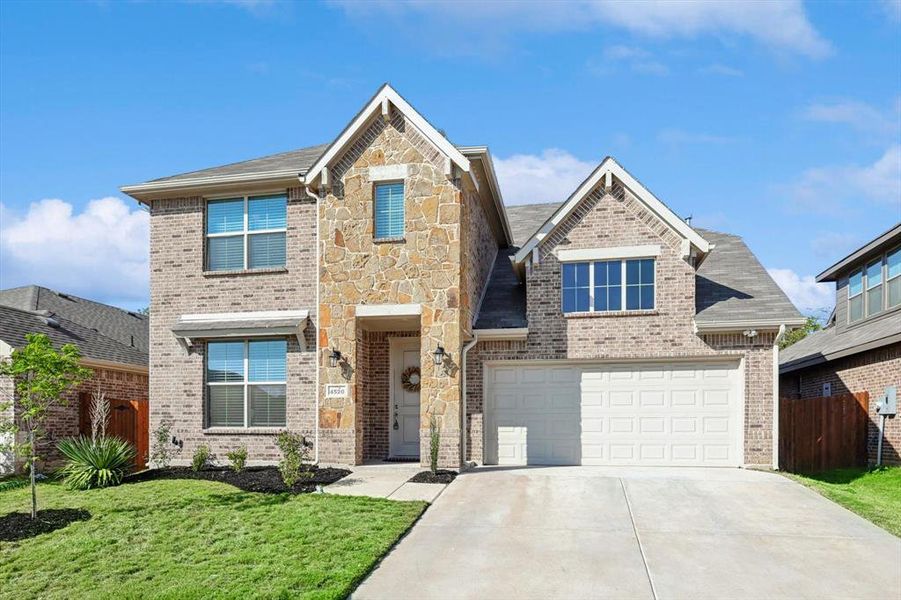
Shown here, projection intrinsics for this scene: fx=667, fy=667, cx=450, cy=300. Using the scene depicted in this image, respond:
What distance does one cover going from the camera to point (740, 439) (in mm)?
13531

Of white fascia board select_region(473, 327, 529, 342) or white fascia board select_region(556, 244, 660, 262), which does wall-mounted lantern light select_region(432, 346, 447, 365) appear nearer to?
A: white fascia board select_region(473, 327, 529, 342)

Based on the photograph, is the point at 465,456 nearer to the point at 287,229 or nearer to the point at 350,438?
the point at 350,438

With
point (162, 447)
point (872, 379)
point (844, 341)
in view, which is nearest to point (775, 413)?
point (872, 379)

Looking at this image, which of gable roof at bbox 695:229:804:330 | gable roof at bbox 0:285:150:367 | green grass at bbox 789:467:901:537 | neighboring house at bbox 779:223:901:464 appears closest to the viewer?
green grass at bbox 789:467:901:537

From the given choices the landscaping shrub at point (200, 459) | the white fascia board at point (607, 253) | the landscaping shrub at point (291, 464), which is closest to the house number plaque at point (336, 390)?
the landscaping shrub at point (291, 464)

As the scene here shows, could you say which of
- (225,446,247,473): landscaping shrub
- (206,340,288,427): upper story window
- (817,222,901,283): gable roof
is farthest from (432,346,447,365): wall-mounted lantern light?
(817,222,901,283): gable roof

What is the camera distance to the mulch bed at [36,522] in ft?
29.9

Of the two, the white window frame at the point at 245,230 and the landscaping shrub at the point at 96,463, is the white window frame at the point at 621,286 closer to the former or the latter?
the white window frame at the point at 245,230

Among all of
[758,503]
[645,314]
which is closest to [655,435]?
[645,314]

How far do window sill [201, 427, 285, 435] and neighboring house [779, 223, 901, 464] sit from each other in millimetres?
13080

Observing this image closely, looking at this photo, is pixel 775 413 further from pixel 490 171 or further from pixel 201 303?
pixel 201 303

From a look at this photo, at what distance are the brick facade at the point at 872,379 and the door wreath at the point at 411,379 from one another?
33.4 ft

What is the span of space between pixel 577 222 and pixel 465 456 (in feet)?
18.2

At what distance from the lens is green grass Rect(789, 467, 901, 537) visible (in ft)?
31.2
